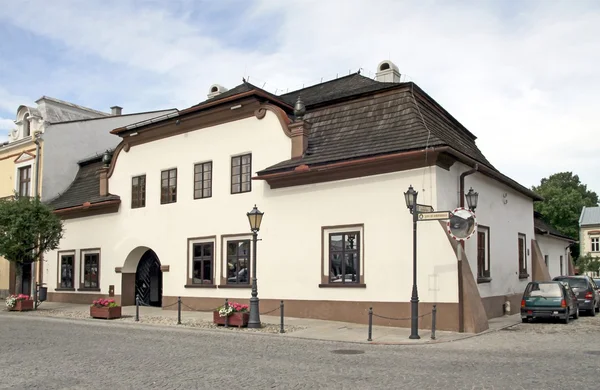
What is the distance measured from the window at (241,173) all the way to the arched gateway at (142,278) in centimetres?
629

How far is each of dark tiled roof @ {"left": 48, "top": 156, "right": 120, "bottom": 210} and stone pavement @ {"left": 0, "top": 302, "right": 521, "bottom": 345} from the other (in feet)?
20.6

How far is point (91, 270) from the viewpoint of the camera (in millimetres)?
28234

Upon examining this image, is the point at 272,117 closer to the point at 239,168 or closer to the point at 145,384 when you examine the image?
the point at 239,168

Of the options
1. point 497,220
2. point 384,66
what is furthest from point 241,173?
point 497,220

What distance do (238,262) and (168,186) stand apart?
16.6 ft

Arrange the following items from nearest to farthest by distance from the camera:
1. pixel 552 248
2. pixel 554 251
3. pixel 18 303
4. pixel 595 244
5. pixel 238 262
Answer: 1. pixel 238 262
2. pixel 18 303
3. pixel 552 248
4. pixel 554 251
5. pixel 595 244

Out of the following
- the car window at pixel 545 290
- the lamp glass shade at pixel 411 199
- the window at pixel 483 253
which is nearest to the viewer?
the lamp glass shade at pixel 411 199

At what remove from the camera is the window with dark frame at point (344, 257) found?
1908cm

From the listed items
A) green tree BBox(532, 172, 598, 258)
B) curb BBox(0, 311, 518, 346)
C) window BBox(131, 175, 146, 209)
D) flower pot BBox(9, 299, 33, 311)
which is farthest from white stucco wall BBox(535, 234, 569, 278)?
green tree BBox(532, 172, 598, 258)

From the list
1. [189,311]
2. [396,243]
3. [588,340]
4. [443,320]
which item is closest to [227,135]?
[189,311]

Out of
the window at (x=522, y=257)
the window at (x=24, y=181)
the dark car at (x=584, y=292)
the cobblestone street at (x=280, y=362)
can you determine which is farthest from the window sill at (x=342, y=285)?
the window at (x=24, y=181)

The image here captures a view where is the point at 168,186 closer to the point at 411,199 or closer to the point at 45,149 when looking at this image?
the point at 45,149

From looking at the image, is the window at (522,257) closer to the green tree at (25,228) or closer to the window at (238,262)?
the window at (238,262)

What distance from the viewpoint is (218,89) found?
29.4 metres
